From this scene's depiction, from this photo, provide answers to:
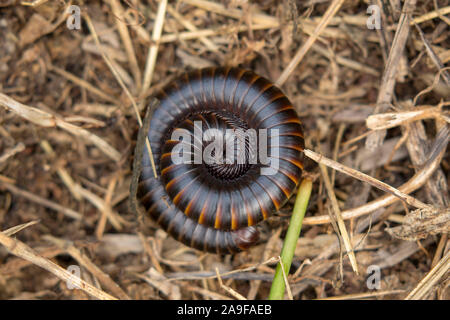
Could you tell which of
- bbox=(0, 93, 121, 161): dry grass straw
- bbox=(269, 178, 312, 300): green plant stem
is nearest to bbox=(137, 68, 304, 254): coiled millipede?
bbox=(269, 178, 312, 300): green plant stem

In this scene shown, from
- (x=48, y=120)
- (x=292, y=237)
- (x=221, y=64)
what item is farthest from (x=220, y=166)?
(x=48, y=120)

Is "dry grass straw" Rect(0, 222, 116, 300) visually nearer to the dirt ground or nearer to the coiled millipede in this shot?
the dirt ground

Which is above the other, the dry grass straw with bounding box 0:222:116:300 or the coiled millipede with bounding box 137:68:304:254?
the coiled millipede with bounding box 137:68:304:254

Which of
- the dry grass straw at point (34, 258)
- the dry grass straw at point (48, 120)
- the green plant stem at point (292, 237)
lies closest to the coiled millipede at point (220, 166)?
the green plant stem at point (292, 237)

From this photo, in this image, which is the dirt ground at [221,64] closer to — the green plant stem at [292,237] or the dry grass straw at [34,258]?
the green plant stem at [292,237]

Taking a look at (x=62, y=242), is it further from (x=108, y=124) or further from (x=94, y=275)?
(x=108, y=124)

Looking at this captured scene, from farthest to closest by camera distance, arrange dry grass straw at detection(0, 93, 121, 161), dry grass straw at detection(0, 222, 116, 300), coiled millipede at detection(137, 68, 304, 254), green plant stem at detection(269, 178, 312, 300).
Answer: dry grass straw at detection(0, 93, 121, 161) < coiled millipede at detection(137, 68, 304, 254) < green plant stem at detection(269, 178, 312, 300) < dry grass straw at detection(0, 222, 116, 300)

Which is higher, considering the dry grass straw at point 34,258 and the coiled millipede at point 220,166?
the coiled millipede at point 220,166
